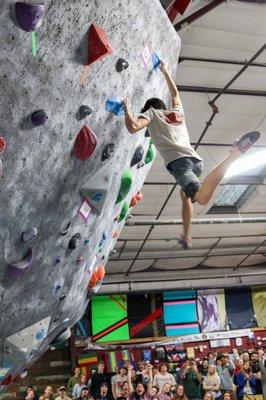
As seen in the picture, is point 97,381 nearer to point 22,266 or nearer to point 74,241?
point 74,241

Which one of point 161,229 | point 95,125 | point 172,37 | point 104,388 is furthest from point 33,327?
point 161,229

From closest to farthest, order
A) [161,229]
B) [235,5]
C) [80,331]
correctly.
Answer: [235,5] → [161,229] → [80,331]

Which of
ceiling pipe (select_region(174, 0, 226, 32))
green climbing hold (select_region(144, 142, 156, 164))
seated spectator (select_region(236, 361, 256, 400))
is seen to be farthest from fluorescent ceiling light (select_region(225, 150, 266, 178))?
seated spectator (select_region(236, 361, 256, 400))

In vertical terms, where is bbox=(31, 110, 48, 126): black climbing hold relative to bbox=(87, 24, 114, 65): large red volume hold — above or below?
below

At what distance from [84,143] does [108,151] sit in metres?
0.29

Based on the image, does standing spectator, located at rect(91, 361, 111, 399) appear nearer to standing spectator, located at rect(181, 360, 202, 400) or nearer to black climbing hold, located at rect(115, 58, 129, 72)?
standing spectator, located at rect(181, 360, 202, 400)

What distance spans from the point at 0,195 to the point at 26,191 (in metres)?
0.16

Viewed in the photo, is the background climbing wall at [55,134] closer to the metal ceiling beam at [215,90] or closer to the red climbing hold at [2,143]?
the red climbing hold at [2,143]

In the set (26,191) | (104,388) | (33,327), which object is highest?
(26,191)

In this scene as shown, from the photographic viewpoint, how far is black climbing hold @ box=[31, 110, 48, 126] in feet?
6.19

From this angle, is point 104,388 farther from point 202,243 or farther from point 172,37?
point 172,37

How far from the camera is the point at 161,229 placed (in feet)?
31.6

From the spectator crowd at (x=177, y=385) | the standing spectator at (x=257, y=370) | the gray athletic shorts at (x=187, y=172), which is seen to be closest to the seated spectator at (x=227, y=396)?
the spectator crowd at (x=177, y=385)

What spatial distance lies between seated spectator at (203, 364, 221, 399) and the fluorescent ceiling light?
12.5 ft
